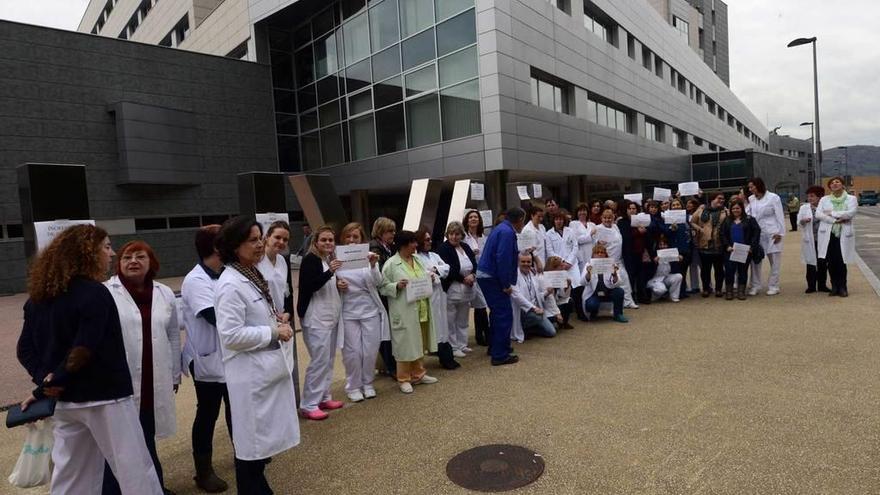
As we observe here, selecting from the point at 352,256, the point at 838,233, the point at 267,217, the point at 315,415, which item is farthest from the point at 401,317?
the point at 838,233

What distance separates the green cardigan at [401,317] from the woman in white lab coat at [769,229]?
6892mm

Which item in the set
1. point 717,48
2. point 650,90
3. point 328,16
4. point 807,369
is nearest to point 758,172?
point 650,90

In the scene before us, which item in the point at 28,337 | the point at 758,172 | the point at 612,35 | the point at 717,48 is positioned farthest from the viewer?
the point at 717,48

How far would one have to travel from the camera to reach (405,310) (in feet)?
17.9

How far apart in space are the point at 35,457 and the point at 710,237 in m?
9.42

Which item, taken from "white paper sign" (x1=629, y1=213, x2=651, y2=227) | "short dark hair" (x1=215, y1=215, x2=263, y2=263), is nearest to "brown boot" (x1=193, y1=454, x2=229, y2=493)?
"short dark hair" (x1=215, y1=215, x2=263, y2=263)

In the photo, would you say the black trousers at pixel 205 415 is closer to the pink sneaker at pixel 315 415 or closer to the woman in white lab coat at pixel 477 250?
the pink sneaker at pixel 315 415

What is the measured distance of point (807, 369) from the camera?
515cm

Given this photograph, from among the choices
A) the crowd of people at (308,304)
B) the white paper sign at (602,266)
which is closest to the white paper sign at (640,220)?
the crowd of people at (308,304)

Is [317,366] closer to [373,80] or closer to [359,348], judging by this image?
[359,348]

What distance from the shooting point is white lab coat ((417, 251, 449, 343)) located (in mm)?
6154

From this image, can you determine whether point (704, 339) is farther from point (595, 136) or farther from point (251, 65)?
point (251, 65)

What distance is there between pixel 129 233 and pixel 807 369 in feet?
69.2

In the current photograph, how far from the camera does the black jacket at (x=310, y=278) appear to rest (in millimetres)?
4762
